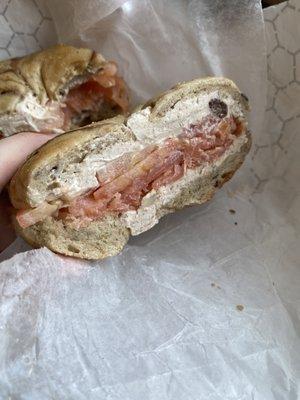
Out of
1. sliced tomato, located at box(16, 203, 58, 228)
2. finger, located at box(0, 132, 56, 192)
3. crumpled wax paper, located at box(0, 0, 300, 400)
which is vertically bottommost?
crumpled wax paper, located at box(0, 0, 300, 400)

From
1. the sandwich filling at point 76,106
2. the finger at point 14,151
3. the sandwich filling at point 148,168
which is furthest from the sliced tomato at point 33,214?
the sandwich filling at point 76,106

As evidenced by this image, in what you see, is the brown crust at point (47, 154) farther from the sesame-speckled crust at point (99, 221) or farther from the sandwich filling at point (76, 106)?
the sandwich filling at point (76, 106)

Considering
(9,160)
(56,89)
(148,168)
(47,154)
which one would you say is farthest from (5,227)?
(56,89)

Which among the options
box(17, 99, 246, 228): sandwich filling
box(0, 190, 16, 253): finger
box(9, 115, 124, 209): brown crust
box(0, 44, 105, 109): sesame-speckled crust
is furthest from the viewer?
box(0, 44, 105, 109): sesame-speckled crust

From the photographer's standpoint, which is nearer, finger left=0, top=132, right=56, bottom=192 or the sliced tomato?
the sliced tomato

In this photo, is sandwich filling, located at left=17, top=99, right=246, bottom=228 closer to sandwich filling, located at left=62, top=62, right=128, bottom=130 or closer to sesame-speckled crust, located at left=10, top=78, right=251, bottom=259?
sesame-speckled crust, located at left=10, top=78, right=251, bottom=259

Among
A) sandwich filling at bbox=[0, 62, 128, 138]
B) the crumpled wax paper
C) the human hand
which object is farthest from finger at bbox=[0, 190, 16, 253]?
sandwich filling at bbox=[0, 62, 128, 138]

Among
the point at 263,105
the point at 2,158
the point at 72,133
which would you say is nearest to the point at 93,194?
the point at 72,133
